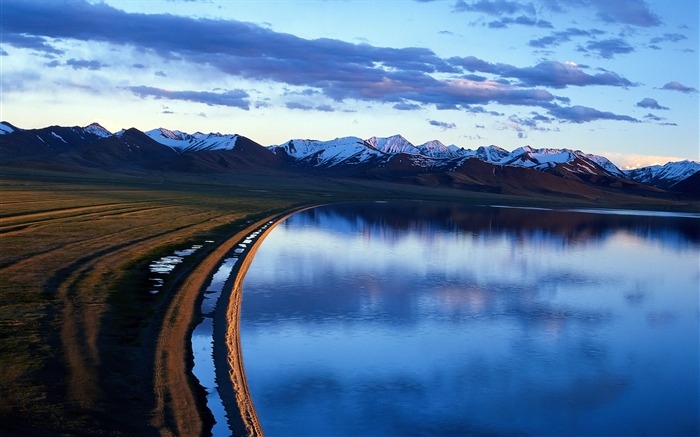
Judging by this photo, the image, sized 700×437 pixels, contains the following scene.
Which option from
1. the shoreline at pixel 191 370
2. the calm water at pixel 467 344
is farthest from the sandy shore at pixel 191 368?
the calm water at pixel 467 344

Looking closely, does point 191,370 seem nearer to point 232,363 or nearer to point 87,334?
point 232,363

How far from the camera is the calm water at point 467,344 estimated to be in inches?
500

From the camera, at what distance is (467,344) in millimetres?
17547

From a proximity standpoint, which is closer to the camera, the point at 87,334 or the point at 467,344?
the point at 87,334

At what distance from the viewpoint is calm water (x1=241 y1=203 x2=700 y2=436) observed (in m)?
12.7

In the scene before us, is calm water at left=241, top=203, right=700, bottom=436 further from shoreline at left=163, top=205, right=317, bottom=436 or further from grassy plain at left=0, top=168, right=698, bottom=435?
grassy plain at left=0, top=168, right=698, bottom=435

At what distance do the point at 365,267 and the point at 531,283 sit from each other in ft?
23.8

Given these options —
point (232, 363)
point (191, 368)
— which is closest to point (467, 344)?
point (232, 363)

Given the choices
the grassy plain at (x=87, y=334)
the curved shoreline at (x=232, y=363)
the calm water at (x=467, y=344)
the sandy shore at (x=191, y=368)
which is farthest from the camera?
the calm water at (x=467, y=344)

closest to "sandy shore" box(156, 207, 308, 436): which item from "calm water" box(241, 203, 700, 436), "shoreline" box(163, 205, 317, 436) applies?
"shoreline" box(163, 205, 317, 436)

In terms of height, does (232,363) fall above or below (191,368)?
below

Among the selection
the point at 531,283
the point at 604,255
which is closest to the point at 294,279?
the point at 531,283

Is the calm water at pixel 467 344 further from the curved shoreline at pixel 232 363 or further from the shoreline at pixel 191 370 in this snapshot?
the shoreline at pixel 191 370

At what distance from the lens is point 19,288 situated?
20.4 meters
